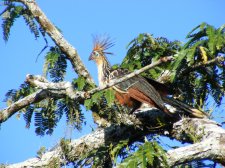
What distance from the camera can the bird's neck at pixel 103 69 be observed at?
24.6ft

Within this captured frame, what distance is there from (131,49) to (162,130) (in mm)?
1269

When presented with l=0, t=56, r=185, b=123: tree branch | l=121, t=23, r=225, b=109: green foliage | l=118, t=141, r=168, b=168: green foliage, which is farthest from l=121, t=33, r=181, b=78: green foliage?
l=118, t=141, r=168, b=168: green foliage

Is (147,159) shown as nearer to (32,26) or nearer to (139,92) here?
(139,92)

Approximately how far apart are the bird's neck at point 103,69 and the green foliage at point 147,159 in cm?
272

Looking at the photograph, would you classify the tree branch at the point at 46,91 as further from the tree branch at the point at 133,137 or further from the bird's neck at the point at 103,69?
the bird's neck at the point at 103,69

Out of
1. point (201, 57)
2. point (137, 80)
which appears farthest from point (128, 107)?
point (201, 57)

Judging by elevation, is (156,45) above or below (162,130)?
above

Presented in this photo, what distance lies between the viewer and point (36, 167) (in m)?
6.03

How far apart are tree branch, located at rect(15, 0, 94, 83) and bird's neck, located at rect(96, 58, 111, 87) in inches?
45.1

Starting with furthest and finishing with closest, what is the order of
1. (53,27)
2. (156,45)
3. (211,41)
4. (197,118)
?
(156,45)
(53,27)
(197,118)
(211,41)

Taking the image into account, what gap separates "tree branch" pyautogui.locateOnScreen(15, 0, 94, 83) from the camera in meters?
6.27

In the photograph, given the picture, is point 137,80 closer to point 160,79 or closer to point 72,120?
point 160,79

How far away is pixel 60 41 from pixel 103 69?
1452 millimetres

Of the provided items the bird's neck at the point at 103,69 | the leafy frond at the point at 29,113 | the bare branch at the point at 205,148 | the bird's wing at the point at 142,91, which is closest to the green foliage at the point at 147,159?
the bare branch at the point at 205,148
